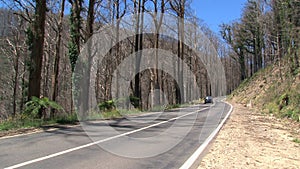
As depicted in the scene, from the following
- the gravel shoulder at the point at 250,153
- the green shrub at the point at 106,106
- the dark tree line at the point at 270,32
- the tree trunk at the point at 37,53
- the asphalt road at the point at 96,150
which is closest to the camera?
the asphalt road at the point at 96,150

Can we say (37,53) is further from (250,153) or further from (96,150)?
(250,153)

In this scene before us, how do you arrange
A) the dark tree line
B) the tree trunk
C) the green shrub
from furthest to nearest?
the dark tree line, the green shrub, the tree trunk

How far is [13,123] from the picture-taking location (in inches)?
467

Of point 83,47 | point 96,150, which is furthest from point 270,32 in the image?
point 96,150

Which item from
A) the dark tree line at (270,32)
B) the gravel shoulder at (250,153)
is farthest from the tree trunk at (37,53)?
the dark tree line at (270,32)

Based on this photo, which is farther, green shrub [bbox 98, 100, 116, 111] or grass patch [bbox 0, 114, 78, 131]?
green shrub [bbox 98, 100, 116, 111]

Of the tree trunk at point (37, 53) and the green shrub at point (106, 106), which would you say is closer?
the tree trunk at point (37, 53)

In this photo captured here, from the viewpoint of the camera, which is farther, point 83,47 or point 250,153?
point 83,47

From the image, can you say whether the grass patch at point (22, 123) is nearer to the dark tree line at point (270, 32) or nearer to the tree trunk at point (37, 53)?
the tree trunk at point (37, 53)

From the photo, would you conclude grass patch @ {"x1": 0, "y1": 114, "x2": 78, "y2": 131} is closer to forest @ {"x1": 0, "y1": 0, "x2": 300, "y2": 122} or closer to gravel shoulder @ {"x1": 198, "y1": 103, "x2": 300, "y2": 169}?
forest @ {"x1": 0, "y1": 0, "x2": 300, "y2": 122}

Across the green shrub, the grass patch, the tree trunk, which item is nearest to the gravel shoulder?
the grass patch

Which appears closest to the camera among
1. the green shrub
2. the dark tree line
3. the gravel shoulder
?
the gravel shoulder

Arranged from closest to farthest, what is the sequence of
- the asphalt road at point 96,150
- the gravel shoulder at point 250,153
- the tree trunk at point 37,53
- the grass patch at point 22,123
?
1. the asphalt road at point 96,150
2. the gravel shoulder at point 250,153
3. the grass patch at point 22,123
4. the tree trunk at point 37,53

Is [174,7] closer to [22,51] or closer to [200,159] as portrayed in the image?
[22,51]
